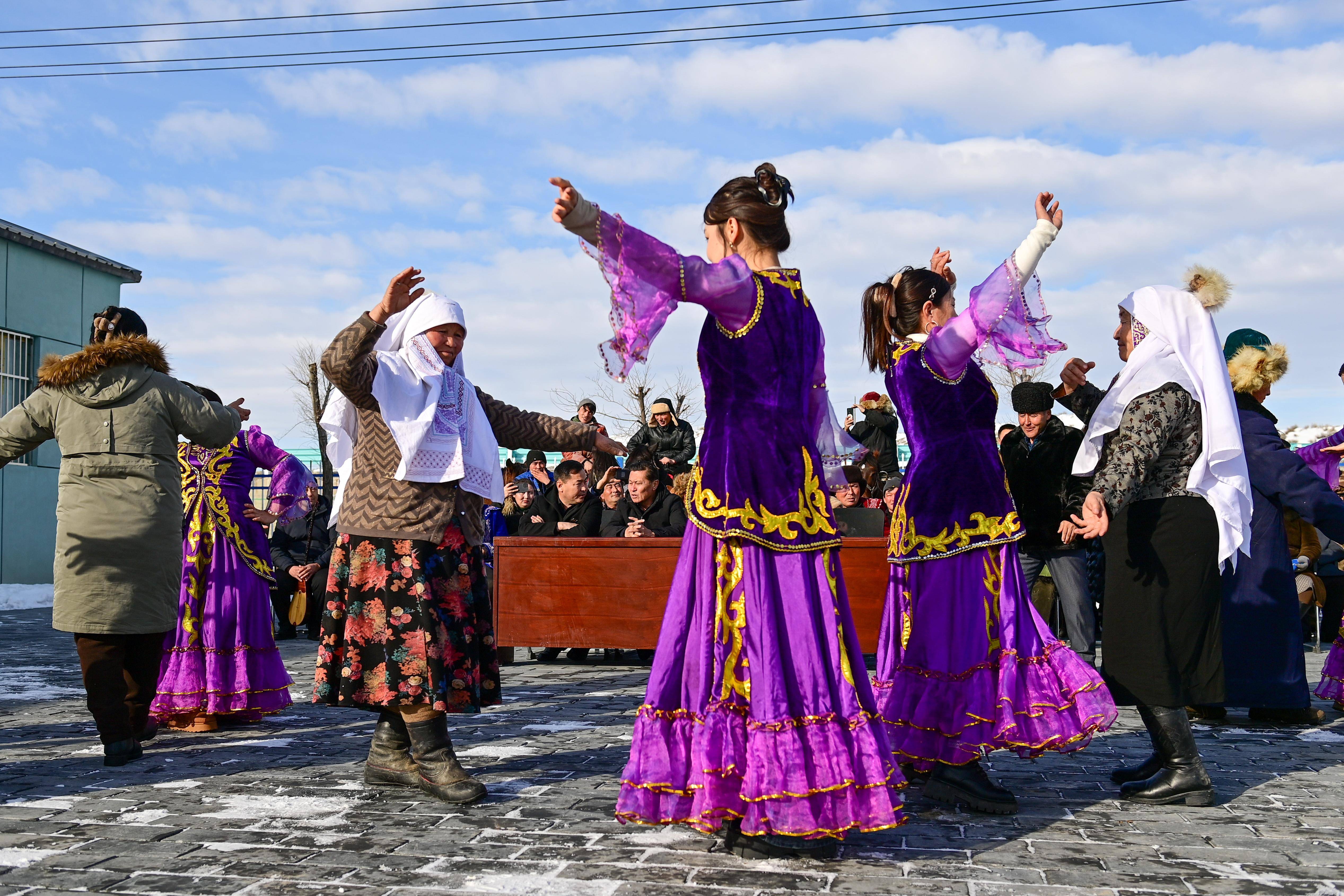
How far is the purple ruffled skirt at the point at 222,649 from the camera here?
20.1ft

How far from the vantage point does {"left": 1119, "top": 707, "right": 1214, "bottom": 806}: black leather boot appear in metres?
4.22

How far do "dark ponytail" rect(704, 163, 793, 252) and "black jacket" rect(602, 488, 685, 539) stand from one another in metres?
5.89

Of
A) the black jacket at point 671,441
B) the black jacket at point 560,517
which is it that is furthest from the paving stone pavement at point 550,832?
the black jacket at point 671,441

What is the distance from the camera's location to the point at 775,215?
3752 millimetres

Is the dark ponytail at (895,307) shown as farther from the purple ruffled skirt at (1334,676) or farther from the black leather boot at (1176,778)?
the purple ruffled skirt at (1334,676)

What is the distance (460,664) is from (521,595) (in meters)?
4.67

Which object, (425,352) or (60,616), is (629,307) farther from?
(60,616)

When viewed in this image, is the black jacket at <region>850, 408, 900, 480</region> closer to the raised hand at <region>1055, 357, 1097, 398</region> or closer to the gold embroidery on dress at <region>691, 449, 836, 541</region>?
the raised hand at <region>1055, 357, 1097, 398</region>

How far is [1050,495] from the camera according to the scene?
7.53 meters

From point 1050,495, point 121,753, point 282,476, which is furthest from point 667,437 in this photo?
point 121,753

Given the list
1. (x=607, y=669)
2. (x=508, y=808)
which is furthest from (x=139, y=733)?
(x=607, y=669)

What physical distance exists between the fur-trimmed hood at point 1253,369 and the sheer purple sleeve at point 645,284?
3636mm

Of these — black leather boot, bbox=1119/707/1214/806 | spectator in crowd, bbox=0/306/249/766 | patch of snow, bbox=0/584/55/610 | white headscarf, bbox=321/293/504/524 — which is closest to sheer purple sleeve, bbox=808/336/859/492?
white headscarf, bbox=321/293/504/524

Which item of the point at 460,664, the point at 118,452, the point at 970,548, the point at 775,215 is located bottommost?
the point at 460,664
